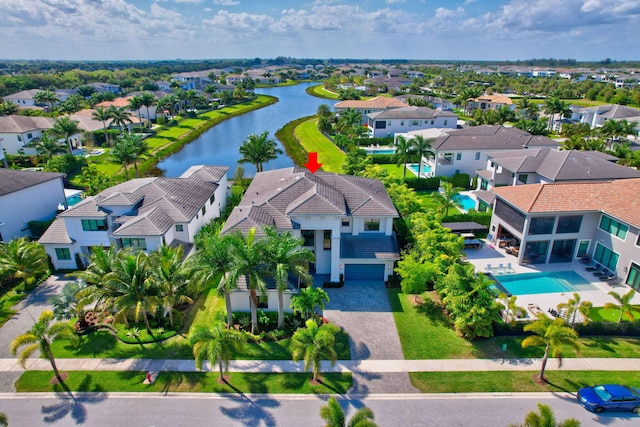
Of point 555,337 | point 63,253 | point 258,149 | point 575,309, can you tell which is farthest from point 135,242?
point 575,309

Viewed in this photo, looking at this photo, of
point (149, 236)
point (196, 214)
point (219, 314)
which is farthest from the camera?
point (196, 214)

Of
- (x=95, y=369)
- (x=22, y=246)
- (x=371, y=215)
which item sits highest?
(x=371, y=215)

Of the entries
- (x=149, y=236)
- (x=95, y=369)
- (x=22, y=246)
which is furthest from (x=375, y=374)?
(x=22, y=246)

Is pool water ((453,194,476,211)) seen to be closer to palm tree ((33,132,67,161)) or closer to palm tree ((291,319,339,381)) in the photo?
palm tree ((291,319,339,381))

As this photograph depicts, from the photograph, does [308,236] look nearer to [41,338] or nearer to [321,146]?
[41,338]

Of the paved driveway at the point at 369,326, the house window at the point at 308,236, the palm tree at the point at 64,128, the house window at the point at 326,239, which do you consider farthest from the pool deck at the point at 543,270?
the palm tree at the point at 64,128

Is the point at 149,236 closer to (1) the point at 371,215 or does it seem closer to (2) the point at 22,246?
(2) the point at 22,246

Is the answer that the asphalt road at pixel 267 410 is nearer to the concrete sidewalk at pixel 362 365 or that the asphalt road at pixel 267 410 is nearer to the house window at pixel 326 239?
the concrete sidewalk at pixel 362 365

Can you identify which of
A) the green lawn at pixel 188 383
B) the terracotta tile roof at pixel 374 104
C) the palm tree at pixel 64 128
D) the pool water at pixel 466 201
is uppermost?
the terracotta tile roof at pixel 374 104
